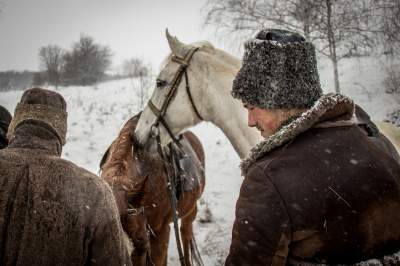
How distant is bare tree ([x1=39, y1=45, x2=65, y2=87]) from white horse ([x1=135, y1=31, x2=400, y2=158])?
22.2 meters

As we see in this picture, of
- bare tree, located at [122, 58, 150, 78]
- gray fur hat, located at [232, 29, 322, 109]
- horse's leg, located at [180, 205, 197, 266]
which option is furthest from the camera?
bare tree, located at [122, 58, 150, 78]

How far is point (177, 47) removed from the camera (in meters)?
2.74

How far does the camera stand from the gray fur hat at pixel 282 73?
1.18 meters

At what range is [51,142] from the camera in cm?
153

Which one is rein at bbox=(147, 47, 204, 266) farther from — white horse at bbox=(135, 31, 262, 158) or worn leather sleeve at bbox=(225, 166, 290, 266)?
worn leather sleeve at bbox=(225, 166, 290, 266)

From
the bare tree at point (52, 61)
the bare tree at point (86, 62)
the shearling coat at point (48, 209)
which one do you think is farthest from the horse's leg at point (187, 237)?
the bare tree at point (86, 62)

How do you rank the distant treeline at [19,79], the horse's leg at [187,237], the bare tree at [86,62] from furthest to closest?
the bare tree at [86,62] → the distant treeline at [19,79] → the horse's leg at [187,237]

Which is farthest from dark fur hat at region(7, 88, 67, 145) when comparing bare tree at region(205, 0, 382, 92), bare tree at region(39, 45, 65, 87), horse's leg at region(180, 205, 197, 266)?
bare tree at region(39, 45, 65, 87)

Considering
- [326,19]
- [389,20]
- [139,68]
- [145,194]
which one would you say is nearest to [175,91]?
[145,194]

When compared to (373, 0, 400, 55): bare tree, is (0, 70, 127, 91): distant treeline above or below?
→ above

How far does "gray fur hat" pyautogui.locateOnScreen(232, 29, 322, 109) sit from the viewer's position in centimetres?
118

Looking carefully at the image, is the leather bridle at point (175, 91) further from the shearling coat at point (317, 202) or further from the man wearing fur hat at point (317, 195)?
the shearling coat at point (317, 202)

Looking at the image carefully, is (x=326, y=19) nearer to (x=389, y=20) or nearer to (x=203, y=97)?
(x=389, y=20)

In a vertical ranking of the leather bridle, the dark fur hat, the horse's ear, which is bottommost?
the dark fur hat
